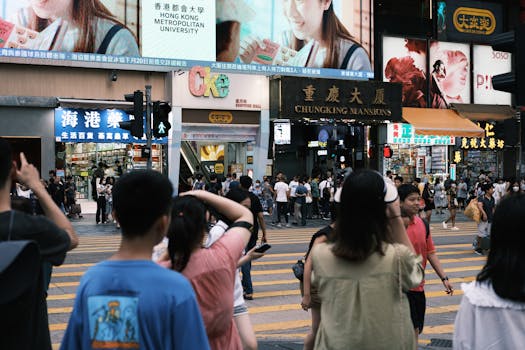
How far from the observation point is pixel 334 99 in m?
30.2

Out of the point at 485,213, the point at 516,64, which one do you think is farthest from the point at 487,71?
the point at 516,64

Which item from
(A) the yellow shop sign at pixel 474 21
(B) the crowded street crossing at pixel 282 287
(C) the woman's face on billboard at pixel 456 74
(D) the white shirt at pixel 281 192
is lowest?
(B) the crowded street crossing at pixel 282 287

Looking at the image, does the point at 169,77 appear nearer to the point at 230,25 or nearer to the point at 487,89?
the point at 230,25

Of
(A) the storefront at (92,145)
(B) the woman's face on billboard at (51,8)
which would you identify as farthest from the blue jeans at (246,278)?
(B) the woman's face on billboard at (51,8)

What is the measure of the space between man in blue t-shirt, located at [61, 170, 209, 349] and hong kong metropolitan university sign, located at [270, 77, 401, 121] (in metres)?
26.7

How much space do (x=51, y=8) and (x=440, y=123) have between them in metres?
17.5

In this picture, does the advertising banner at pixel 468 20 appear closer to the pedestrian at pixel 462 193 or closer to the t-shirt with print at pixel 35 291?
the pedestrian at pixel 462 193

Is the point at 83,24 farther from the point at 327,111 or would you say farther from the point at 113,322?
the point at 113,322

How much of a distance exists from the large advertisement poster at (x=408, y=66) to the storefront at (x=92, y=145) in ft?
38.4

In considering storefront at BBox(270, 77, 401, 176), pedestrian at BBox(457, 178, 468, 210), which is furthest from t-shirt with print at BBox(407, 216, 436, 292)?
pedestrian at BBox(457, 178, 468, 210)

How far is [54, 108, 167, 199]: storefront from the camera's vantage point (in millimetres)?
26438

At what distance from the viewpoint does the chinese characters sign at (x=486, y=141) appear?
34081 mm

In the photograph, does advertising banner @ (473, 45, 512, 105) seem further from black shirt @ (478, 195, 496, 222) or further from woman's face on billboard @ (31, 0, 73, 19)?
black shirt @ (478, 195, 496, 222)

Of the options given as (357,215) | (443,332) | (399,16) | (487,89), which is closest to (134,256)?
(357,215)
